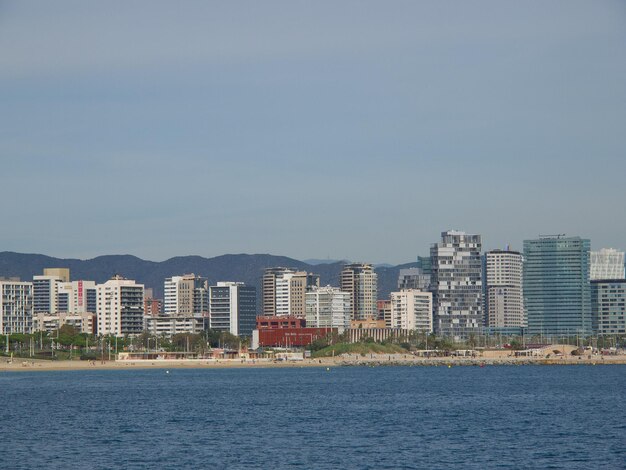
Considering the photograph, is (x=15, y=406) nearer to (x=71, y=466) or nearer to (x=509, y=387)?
(x=71, y=466)

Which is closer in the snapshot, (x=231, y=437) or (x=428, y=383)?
(x=231, y=437)

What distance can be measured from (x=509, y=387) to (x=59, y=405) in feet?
173

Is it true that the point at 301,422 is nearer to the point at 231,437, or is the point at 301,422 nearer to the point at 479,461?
the point at 231,437

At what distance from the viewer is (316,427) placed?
263ft

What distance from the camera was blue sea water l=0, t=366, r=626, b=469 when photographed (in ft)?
206

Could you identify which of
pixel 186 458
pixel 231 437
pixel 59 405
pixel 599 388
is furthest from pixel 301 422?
pixel 599 388

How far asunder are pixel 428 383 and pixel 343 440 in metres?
77.4

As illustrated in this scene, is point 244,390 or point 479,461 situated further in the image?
point 244,390

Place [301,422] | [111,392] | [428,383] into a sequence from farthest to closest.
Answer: [428,383], [111,392], [301,422]

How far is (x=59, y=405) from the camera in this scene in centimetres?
10475

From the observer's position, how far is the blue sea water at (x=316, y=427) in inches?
2475

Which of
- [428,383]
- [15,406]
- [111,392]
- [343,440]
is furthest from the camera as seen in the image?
[428,383]

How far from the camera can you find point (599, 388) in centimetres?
13438

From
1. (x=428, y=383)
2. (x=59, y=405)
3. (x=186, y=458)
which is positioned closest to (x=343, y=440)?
(x=186, y=458)
